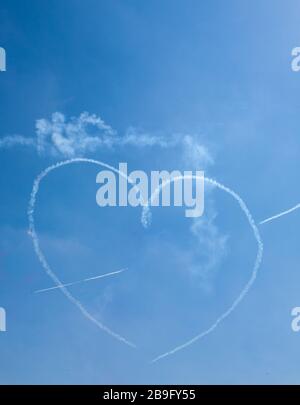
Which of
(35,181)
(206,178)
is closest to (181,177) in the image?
(206,178)
